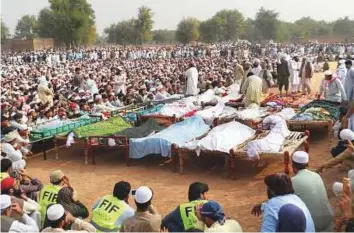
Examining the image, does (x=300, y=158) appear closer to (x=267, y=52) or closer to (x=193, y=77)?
(x=193, y=77)

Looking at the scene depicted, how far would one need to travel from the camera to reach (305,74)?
17172mm

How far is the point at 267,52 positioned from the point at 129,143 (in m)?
29.6

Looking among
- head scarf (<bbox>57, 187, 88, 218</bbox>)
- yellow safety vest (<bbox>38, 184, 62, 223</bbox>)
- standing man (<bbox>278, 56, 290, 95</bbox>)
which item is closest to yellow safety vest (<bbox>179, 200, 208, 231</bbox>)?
head scarf (<bbox>57, 187, 88, 218</bbox>)

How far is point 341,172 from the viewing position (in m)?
7.89

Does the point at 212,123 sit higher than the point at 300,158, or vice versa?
the point at 300,158

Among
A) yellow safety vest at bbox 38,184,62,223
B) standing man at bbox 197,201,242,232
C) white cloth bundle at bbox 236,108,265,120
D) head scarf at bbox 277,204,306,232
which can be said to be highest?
head scarf at bbox 277,204,306,232

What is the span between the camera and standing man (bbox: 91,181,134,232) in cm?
440

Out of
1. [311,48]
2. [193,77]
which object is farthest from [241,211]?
[311,48]

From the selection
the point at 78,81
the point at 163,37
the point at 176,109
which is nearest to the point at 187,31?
the point at 163,37

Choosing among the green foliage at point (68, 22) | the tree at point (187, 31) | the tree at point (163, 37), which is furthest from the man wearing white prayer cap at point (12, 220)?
the tree at point (163, 37)

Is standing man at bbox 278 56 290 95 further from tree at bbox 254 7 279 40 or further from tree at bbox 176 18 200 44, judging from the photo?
tree at bbox 254 7 279 40

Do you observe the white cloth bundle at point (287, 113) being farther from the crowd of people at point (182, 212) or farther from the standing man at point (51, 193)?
the standing man at point (51, 193)

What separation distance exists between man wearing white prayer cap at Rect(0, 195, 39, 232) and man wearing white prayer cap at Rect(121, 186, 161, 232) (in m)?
0.90

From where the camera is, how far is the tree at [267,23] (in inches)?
2402
